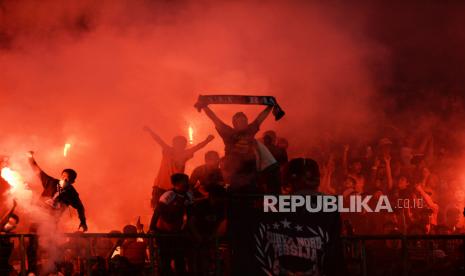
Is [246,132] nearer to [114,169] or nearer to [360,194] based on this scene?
[360,194]

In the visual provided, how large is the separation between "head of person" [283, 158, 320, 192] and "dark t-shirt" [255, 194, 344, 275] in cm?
19

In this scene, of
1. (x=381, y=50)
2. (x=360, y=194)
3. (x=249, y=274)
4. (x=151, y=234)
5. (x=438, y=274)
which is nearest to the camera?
(x=249, y=274)

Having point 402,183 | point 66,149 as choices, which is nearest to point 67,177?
point 66,149

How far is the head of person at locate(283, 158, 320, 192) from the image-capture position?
4.27 m

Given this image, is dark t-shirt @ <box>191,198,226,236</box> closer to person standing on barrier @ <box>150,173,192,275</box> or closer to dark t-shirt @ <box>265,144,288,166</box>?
person standing on barrier @ <box>150,173,192,275</box>

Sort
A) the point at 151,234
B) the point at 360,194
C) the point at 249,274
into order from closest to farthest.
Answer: the point at 249,274
the point at 151,234
the point at 360,194

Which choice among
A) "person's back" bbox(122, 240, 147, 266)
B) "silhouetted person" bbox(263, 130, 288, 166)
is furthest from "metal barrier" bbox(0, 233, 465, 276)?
"silhouetted person" bbox(263, 130, 288, 166)

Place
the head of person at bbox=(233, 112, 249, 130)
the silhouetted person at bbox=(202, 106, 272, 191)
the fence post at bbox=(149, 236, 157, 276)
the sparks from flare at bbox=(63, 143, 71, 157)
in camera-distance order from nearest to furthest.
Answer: the fence post at bbox=(149, 236, 157, 276) → the silhouetted person at bbox=(202, 106, 272, 191) → the head of person at bbox=(233, 112, 249, 130) → the sparks from flare at bbox=(63, 143, 71, 157)

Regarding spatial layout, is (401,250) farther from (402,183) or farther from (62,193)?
(62,193)

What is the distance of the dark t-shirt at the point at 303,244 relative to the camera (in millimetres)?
4230

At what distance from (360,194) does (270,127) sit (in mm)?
2411

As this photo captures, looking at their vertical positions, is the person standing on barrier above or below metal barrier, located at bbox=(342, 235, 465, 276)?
above

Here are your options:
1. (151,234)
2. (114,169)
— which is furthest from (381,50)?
(151,234)

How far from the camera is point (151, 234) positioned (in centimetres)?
590
